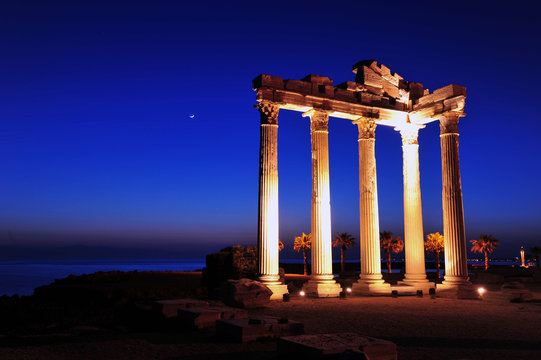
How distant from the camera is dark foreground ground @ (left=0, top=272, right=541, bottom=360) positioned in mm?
9883

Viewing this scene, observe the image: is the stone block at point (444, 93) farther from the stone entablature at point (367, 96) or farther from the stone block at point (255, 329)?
the stone block at point (255, 329)

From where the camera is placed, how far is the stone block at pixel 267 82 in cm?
2350

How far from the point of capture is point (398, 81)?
2908 centimetres

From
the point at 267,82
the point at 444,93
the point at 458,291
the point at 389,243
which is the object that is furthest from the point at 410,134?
the point at 389,243

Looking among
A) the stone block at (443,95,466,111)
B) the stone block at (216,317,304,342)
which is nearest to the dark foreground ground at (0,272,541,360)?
the stone block at (216,317,304,342)

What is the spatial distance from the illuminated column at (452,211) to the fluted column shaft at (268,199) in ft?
33.7

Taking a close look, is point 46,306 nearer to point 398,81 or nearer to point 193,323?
point 193,323

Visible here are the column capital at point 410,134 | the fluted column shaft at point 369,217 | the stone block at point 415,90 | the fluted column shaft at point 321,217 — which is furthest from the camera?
the stone block at point 415,90

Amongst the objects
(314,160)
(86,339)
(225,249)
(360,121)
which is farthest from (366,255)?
(86,339)

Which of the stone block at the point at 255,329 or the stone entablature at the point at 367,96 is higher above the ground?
the stone entablature at the point at 367,96

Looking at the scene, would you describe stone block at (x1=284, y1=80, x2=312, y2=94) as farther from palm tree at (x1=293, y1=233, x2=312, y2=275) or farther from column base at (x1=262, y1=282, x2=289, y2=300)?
palm tree at (x1=293, y1=233, x2=312, y2=275)

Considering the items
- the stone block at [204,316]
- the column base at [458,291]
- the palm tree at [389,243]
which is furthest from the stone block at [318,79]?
the palm tree at [389,243]

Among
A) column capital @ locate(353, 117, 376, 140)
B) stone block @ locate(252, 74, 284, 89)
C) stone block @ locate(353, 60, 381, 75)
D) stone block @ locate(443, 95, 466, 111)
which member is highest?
stone block @ locate(353, 60, 381, 75)

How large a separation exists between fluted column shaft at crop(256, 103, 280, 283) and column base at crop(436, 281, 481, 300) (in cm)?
980
